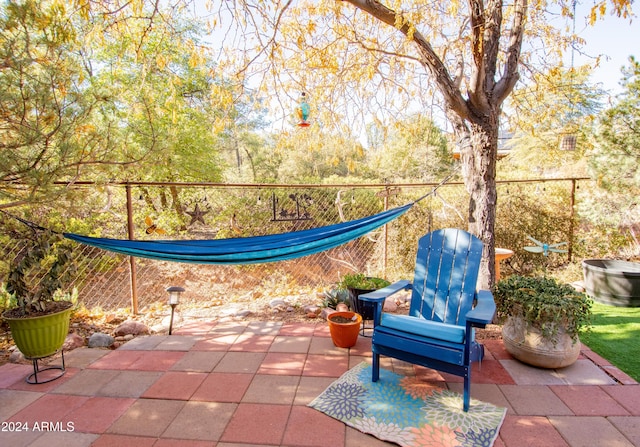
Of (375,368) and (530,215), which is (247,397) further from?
(530,215)

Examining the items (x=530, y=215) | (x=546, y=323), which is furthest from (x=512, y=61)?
(x=530, y=215)

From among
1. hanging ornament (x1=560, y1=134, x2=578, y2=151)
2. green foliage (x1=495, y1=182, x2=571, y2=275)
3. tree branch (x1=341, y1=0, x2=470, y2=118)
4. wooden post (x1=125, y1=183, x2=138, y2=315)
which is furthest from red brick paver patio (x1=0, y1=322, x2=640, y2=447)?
hanging ornament (x1=560, y1=134, x2=578, y2=151)

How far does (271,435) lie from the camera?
1488 millimetres

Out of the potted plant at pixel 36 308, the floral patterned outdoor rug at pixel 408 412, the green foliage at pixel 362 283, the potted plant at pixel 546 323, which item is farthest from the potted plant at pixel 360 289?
the potted plant at pixel 36 308

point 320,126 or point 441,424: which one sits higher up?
point 320,126

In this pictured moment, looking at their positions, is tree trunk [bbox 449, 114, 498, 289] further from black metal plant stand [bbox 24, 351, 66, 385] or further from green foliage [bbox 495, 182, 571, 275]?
black metal plant stand [bbox 24, 351, 66, 385]

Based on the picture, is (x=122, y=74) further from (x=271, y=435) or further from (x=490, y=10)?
(x=271, y=435)

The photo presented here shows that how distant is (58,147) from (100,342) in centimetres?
138

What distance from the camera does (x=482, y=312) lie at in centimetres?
165

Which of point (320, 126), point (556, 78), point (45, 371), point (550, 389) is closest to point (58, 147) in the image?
point (45, 371)

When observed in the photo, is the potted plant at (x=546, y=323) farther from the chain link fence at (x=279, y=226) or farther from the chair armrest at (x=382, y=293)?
the chain link fence at (x=279, y=226)

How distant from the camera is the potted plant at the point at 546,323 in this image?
1954 mm

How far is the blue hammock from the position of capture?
2270mm

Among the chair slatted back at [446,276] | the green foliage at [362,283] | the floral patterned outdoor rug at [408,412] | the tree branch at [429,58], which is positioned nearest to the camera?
the floral patterned outdoor rug at [408,412]
